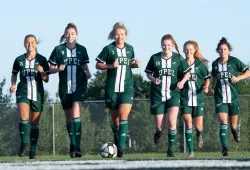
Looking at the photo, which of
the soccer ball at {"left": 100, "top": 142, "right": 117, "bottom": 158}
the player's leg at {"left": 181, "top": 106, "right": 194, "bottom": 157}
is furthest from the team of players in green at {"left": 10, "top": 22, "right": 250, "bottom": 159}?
the player's leg at {"left": 181, "top": 106, "right": 194, "bottom": 157}

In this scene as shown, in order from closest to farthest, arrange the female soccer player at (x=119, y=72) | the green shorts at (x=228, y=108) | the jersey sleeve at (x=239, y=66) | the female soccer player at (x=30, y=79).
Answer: the female soccer player at (x=119, y=72)
the female soccer player at (x=30, y=79)
the green shorts at (x=228, y=108)
the jersey sleeve at (x=239, y=66)

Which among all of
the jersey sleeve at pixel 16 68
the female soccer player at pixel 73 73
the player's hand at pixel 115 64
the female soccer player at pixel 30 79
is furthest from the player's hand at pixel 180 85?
Answer: the jersey sleeve at pixel 16 68

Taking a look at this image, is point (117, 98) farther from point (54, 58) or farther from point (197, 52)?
point (197, 52)

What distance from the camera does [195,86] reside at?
641 inches

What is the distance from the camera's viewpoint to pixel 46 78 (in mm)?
14445

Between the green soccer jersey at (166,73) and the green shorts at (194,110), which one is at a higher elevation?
the green soccer jersey at (166,73)

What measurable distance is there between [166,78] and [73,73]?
1716 millimetres

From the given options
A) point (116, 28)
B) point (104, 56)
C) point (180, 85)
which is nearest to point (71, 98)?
point (104, 56)

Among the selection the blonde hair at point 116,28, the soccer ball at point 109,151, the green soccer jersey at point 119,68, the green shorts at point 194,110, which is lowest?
the soccer ball at point 109,151

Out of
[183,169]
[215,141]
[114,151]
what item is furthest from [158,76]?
[215,141]

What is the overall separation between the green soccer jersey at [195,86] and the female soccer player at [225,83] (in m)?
0.39

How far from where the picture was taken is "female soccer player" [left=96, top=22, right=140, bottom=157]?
13930mm

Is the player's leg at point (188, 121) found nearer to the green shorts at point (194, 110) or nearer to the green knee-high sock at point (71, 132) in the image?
the green shorts at point (194, 110)

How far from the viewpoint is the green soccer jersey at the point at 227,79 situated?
1574 cm
